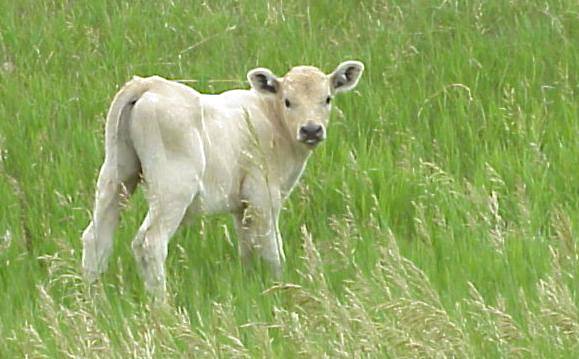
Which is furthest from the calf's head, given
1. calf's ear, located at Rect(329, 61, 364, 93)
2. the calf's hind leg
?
the calf's hind leg

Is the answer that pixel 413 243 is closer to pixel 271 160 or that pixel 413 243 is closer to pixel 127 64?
pixel 271 160

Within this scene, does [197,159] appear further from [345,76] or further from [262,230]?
[345,76]

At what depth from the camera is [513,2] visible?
1309 cm

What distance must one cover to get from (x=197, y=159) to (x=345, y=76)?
1.59 metres

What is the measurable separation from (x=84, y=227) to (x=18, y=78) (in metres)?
2.79

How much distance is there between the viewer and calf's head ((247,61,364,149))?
30.1 ft

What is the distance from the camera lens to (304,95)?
945 centimetres

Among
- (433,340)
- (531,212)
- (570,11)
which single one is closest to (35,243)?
(531,212)

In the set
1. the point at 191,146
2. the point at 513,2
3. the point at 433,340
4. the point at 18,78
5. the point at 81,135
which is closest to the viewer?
the point at 433,340

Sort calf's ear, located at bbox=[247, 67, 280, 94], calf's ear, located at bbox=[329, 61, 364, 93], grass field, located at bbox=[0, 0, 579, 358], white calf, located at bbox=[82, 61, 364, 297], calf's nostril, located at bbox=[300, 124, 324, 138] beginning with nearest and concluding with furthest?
1. grass field, located at bbox=[0, 0, 579, 358]
2. white calf, located at bbox=[82, 61, 364, 297]
3. calf's nostril, located at bbox=[300, 124, 324, 138]
4. calf's ear, located at bbox=[247, 67, 280, 94]
5. calf's ear, located at bbox=[329, 61, 364, 93]

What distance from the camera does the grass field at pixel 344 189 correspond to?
263 inches

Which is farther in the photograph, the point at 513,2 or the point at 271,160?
the point at 513,2

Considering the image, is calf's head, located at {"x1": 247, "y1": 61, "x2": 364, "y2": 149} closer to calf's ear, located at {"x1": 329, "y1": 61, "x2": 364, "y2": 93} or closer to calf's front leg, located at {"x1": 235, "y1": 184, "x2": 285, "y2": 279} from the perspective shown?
calf's ear, located at {"x1": 329, "y1": 61, "x2": 364, "y2": 93}

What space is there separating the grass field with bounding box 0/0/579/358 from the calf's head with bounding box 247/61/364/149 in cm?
45
